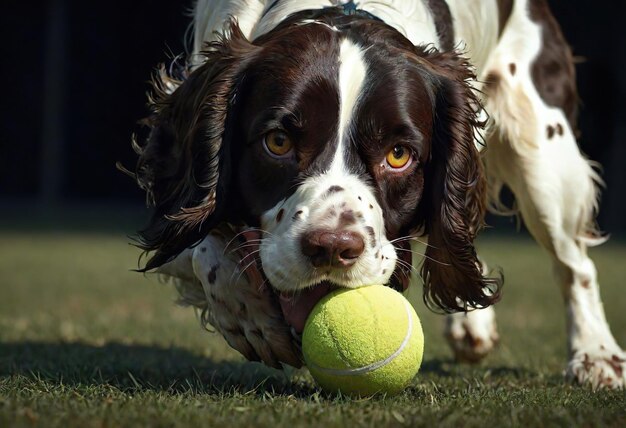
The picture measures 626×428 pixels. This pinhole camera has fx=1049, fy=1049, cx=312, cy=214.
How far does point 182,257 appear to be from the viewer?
357 centimetres

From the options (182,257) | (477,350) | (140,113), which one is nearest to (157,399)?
(182,257)

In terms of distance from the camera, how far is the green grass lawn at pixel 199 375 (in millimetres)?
2492

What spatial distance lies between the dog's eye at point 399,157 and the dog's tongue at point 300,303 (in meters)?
0.46

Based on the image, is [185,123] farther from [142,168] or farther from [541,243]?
[541,243]

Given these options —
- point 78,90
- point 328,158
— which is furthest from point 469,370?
point 78,90

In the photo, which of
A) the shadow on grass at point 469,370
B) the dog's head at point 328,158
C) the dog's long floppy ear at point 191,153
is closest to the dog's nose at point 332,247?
the dog's head at point 328,158

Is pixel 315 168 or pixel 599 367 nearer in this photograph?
pixel 315 168

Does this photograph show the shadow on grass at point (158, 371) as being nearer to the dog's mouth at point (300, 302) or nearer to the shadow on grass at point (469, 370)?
the shadow on grass at point (469, 370)

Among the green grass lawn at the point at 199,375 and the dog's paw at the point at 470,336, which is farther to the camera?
the dog's paw at the point at 470,336

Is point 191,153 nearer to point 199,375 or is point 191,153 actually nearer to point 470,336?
point 199,375

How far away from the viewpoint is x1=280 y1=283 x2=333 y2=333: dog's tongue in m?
2.91

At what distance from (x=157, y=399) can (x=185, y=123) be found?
1.05m

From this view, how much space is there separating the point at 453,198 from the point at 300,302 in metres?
0.68

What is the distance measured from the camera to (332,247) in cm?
269
